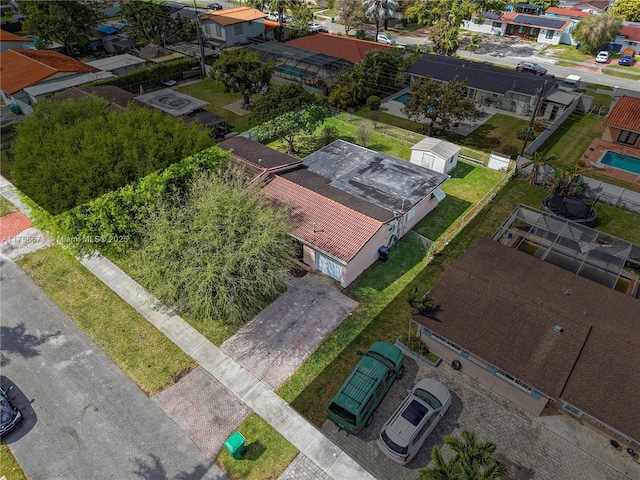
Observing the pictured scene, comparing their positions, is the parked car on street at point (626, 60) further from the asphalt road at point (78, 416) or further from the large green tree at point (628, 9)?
the asphalt road at point (78, 416)

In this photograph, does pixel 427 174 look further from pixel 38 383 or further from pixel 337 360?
pixel 38 383

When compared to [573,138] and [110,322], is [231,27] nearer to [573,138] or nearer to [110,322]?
[573,138]

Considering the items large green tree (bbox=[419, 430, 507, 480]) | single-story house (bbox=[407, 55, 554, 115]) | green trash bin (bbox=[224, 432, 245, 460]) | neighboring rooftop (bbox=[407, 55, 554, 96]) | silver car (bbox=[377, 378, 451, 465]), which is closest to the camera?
large green tree (bbox=[419, 430, 507, 480])

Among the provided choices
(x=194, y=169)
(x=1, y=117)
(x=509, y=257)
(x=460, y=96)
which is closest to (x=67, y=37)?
(x=1, y=117)

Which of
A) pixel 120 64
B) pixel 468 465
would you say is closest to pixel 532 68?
pixel 120 64

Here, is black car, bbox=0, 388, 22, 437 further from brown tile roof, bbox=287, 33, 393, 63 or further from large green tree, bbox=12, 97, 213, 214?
brown tile roof, bbox=287, 33, 393, 63

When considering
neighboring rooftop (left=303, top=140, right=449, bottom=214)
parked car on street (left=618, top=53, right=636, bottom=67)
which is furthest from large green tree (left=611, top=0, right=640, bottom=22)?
neighboring rooftop (left=303, top=140, right=449, bottom=214)
